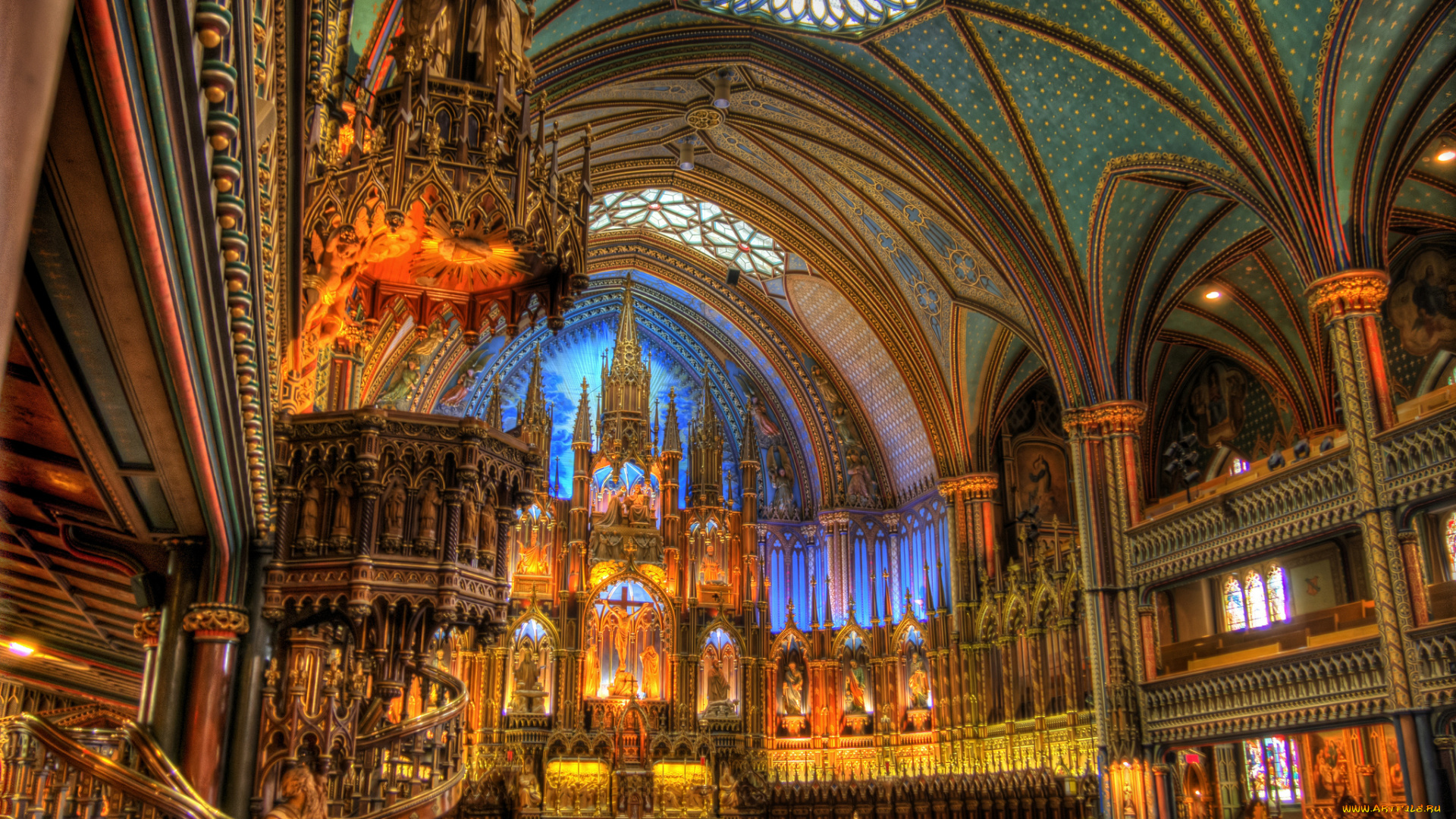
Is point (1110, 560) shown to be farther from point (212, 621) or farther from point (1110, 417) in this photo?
point (212, 621)

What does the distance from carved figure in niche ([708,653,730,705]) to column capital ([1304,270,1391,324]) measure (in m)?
15.5

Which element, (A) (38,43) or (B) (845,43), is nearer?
(A) (38,43)

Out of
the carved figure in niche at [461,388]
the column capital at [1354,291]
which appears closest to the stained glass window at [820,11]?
the column capital at [1354,291]

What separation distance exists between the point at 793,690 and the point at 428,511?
17616 mm

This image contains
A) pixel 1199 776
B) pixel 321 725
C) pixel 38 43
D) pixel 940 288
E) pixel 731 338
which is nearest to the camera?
pixel 38 43

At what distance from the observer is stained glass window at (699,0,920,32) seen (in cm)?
2000

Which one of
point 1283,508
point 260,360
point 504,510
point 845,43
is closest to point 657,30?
point 845,43

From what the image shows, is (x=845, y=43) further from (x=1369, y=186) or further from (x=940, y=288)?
(x=1369, y=186)

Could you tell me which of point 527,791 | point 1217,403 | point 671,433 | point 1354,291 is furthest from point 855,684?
point 1354,291

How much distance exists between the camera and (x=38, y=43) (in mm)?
2129

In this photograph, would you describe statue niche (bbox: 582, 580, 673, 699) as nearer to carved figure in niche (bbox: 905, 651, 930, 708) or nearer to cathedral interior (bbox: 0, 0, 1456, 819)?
cathedral interior (bbox: 0, 0, 1456, 819)

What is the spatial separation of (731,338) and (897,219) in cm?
743

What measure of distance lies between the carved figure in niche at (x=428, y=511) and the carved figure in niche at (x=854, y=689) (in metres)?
17.7

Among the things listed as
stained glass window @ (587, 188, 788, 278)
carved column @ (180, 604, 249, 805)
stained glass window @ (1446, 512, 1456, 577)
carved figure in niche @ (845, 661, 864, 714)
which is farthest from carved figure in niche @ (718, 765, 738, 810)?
carved column @ (180, 604, 249, 805)
